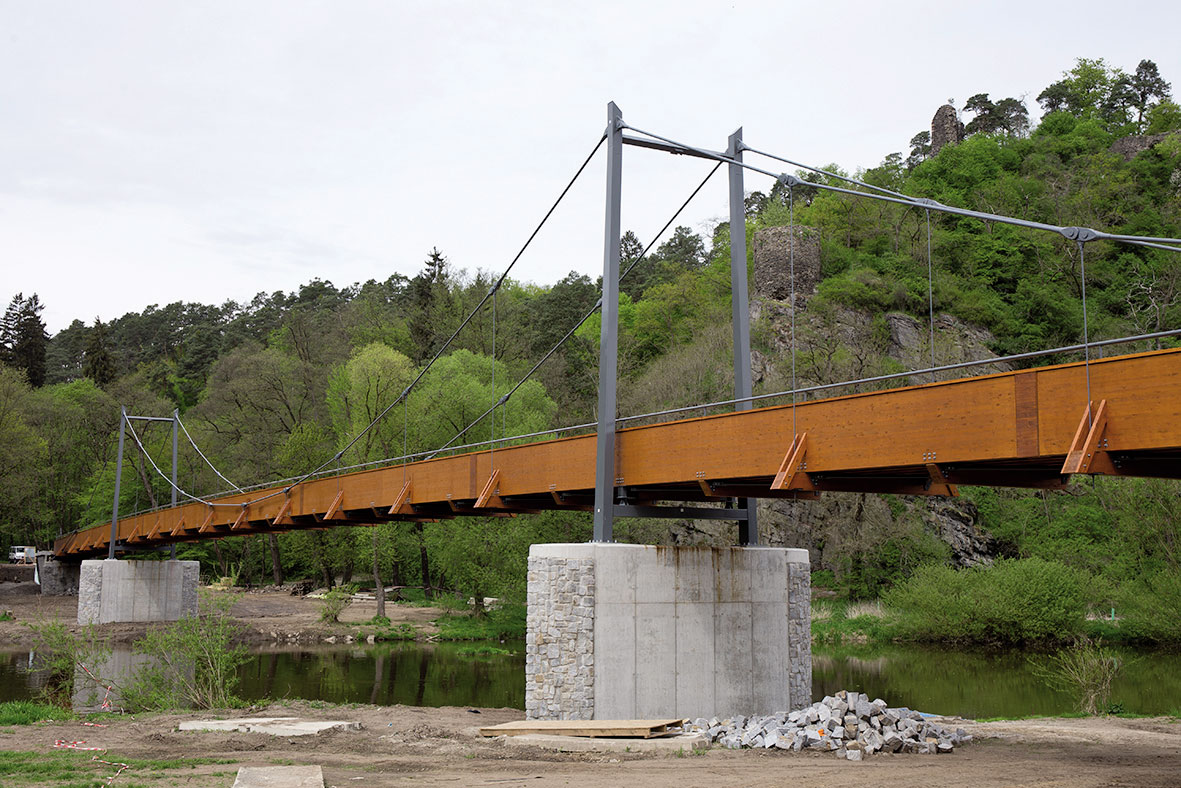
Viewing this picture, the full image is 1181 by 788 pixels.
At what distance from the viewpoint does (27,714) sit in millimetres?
18281

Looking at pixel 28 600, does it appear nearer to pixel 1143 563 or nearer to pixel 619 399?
pixel 619 399

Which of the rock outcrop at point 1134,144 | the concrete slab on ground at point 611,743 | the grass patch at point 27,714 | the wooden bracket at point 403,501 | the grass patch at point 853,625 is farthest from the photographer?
the rock outcrop at point 1134,144

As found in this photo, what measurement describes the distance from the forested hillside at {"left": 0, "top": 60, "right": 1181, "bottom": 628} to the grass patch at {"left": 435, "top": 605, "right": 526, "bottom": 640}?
2.04m

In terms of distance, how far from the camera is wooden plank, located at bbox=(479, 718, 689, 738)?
14.9 meters

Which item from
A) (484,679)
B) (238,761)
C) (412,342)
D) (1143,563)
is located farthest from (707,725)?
(412,342)

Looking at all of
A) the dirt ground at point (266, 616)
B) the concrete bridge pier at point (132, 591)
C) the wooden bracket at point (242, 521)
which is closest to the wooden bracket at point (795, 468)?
the wooden bracket at point (242, 521)

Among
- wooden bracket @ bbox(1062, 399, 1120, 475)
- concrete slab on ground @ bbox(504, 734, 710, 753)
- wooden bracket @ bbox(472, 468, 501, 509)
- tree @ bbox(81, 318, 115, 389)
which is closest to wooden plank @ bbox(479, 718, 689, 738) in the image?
concrete slab on ground @ bbox(504, 734, 710, 753)

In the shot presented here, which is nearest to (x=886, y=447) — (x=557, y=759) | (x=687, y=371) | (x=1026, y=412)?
(x=1026, y=412)

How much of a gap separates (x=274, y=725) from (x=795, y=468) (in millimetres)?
9484

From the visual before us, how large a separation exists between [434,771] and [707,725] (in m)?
4.95

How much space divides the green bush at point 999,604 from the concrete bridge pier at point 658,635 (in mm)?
20147

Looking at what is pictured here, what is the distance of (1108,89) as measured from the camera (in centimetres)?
9062

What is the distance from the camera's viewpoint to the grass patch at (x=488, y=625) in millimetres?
40219

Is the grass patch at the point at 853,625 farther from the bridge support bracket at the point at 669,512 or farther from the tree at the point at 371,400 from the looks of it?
the tree at the point at 371,400
